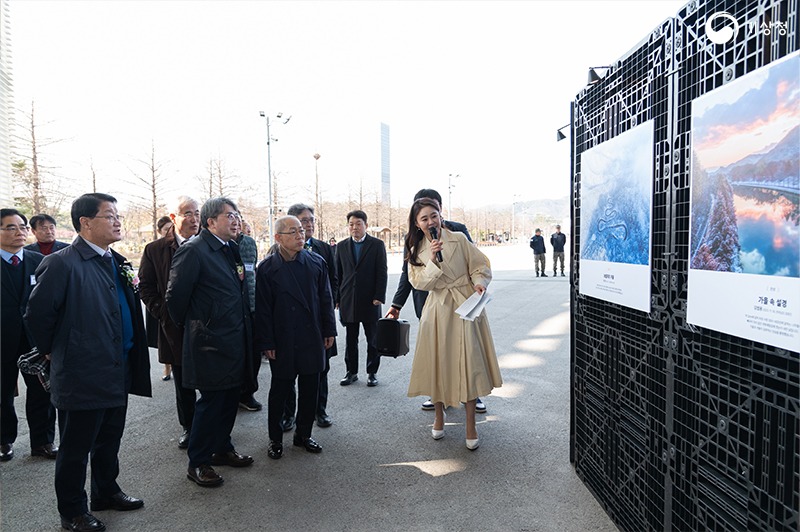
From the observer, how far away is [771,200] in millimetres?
1654

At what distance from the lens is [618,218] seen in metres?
2.71

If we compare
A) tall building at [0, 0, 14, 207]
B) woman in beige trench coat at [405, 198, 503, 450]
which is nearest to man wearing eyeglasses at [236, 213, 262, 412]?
woman in beige trench coat at [405, 198, 503, 450]

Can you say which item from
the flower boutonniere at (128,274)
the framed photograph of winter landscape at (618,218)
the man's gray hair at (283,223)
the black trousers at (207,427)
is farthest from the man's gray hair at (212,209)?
the framed photograph of winter landscape at (618,218)

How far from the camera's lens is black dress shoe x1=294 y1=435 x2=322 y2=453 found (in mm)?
3949

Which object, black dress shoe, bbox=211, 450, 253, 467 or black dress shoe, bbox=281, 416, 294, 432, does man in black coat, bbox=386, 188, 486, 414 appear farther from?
black dress shoe, bbox=211, 450, 253, 467

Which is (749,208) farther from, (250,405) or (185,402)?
(250,405)

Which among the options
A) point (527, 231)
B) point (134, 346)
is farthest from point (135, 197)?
point (527, 231)

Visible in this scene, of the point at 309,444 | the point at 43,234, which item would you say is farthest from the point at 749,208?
the point at 43,234

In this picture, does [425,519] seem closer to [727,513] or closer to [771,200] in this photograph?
[727,513]

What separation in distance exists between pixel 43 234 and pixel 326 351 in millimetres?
3193

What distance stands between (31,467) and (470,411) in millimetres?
3430

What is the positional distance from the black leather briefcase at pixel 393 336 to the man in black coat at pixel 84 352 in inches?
80.1

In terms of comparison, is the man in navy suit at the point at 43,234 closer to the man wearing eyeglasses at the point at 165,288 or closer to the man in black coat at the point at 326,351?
the man wearing eyeglasses at the point at 165,288

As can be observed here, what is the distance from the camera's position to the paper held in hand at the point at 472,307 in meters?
3.79
